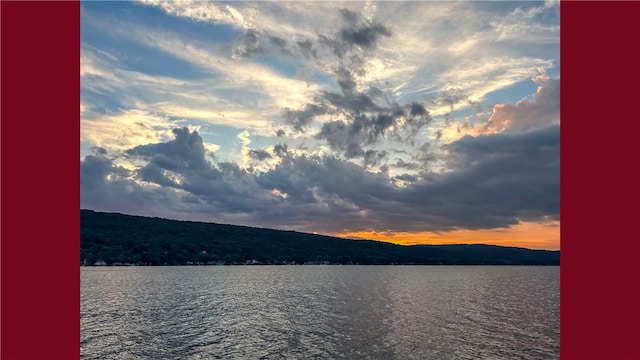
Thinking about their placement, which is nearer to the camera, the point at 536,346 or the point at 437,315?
the point at 536,346

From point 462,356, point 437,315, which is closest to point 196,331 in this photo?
point 462,356

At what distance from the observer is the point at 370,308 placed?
112 metres

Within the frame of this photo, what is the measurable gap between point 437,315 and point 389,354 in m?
43.9
